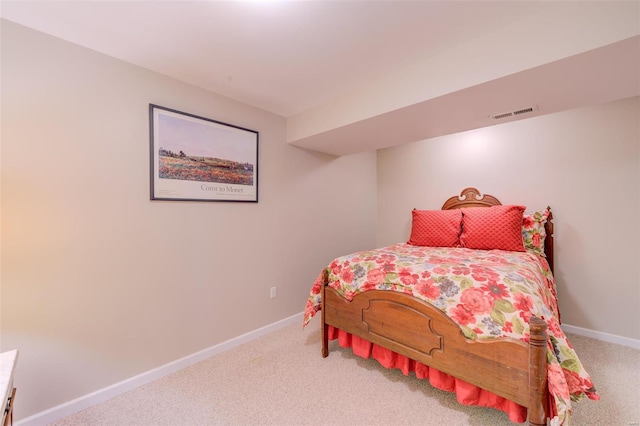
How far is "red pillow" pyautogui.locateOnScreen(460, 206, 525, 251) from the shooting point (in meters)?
2.48

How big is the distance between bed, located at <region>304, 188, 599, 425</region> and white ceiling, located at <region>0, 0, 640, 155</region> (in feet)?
3.58

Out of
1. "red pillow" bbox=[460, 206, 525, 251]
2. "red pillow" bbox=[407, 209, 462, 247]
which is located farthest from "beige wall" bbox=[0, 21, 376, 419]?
"red pillow" bbox=[460, 206, 525, 251]

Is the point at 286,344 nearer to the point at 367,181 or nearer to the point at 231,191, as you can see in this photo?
the point at 231,191

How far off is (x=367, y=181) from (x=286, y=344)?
2.43 metres

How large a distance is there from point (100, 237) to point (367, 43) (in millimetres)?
2039

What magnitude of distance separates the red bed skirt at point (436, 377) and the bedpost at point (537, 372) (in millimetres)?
141

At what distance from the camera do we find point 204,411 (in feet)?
5.25

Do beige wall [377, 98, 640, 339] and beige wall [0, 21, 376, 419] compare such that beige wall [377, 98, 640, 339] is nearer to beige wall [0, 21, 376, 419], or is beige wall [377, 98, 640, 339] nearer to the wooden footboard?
the wooden footboard

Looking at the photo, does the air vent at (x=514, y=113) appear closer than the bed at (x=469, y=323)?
No

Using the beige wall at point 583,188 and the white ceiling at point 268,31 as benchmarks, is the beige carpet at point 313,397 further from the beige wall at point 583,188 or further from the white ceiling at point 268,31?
the white ceiling at point 268,31

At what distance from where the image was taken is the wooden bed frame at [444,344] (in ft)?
3.92

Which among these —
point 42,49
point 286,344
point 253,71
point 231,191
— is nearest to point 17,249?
point 42,49

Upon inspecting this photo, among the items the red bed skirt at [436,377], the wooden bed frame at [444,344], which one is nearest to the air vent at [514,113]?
the wooden bed frame at [444,344]

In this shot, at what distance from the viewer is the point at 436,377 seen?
1.62m
